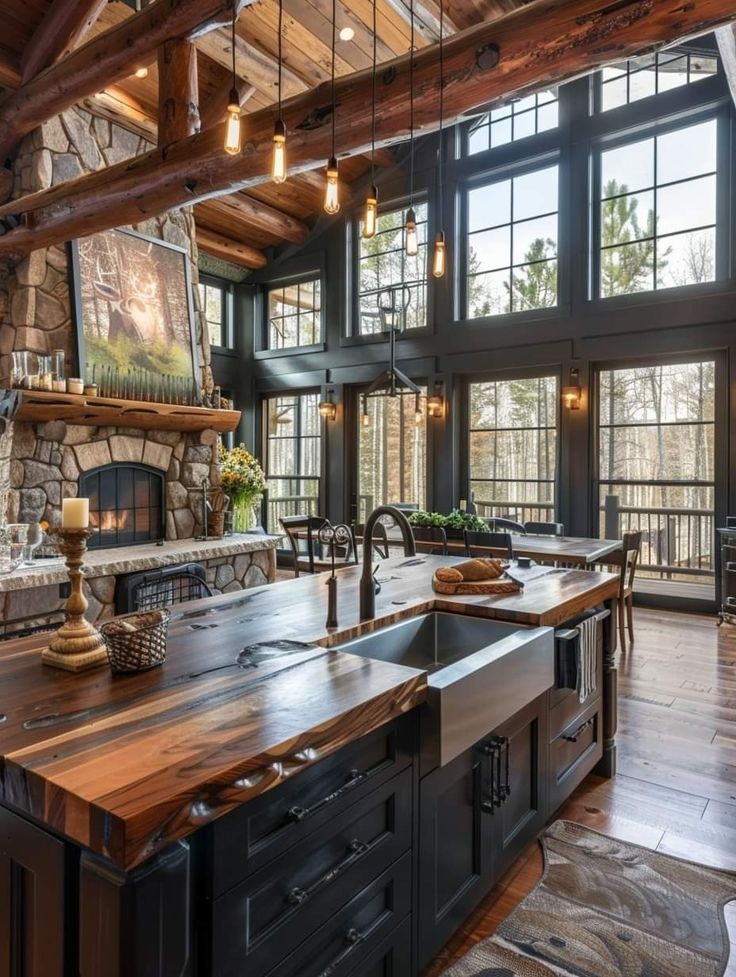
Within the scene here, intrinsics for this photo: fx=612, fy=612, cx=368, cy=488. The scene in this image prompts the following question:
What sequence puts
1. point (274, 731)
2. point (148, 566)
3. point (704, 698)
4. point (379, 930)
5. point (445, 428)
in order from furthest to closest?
point (445, 428)
point (148, 566)
point (704, 698)
point (379, 930)
point (274, 731)

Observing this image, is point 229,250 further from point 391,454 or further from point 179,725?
point 179,725

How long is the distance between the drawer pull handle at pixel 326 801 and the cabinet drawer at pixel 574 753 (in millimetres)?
1123

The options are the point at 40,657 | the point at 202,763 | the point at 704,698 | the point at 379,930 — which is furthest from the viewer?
the point at 704,698

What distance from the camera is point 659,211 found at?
220 inches

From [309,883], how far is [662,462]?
5.38 metres

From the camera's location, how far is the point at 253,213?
712 centimetres

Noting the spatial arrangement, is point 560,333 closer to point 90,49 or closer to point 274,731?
point 90,49

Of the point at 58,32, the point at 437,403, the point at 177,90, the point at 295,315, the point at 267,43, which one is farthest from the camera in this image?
the point at 295,315

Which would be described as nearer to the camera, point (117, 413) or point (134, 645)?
point (134, 645)

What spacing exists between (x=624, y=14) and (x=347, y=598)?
2.39 meters

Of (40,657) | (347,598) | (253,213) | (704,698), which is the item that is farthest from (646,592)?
(253,213)

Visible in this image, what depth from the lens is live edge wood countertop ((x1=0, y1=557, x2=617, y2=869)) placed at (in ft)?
2.96

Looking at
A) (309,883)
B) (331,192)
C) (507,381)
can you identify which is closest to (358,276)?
(507,381)

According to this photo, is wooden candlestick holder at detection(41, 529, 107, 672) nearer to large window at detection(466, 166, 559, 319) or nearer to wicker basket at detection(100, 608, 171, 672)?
wicker basket at detection(100, 608, 171, 672)
